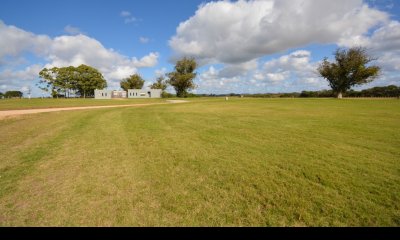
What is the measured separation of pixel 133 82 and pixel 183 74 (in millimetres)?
39259

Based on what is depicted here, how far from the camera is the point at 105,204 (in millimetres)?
3939

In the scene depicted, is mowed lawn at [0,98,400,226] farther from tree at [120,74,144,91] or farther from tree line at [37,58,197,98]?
tree at [120,74,144,91]

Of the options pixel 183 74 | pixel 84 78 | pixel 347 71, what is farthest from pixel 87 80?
pixel 347 71

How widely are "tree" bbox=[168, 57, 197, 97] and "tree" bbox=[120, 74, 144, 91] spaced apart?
111ft

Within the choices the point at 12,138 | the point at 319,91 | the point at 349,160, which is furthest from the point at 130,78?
the point at 349,160

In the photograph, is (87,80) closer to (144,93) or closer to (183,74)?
(144,93)

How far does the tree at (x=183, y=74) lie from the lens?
84.6 m

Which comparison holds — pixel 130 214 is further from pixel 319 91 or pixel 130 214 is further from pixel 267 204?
pixel 319 91

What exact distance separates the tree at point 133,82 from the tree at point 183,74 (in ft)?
111

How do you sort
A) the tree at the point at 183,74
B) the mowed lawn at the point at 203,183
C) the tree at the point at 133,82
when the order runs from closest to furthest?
1. the mowed lawn at the point at 203,183
2. the tree at the point at 183,74
3. the tree at the point at 133,82

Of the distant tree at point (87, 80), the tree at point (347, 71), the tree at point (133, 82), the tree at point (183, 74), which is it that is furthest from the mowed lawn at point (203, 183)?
the tree at point (133, 82)

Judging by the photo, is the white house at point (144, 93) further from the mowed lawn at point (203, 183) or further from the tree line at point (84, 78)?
the mowed lawn at point (203, 183)

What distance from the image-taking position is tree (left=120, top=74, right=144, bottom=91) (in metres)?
113

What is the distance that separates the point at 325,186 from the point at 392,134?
7.56 metres
